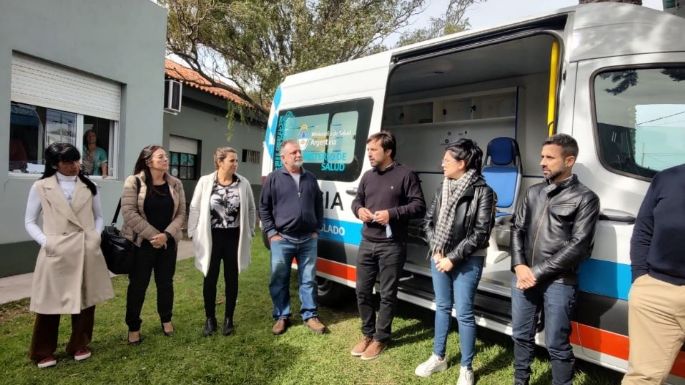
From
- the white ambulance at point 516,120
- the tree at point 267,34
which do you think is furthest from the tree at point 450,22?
the white ambulance at point 516,120

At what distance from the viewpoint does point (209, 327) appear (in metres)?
3.97

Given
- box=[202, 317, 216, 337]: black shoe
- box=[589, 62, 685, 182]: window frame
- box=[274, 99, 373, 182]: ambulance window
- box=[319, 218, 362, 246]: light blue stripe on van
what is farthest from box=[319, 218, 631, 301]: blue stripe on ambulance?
box=[202, 317, 216, 337]: black shoe

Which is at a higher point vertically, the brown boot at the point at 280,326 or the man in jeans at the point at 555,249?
the man in jeans at the point at 555,249

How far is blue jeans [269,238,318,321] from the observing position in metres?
3.96

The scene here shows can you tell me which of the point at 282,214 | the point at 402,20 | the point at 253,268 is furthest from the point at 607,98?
the point at 402,20

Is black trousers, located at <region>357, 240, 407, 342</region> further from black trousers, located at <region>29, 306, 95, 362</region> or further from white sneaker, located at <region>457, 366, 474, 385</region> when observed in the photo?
black trousers, located at <region>29, 306, 95, 362</region>

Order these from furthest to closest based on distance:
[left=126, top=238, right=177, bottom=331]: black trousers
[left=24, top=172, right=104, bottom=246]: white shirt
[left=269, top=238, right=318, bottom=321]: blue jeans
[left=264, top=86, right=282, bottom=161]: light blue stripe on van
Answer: [left=264, top=86, right=282, bottom=161]: light blue stripe on van < [left=269, top=238, right=318, bottom=321]: blue jeans < [left=126, top=238, right=177, bottom=331]: black trousers < [left=24, top=172, right=104, bottom=246]: white shirt

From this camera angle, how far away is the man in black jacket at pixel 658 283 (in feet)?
6.99

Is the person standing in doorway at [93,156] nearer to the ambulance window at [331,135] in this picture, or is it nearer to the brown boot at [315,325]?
the ambulance window at [331,135]

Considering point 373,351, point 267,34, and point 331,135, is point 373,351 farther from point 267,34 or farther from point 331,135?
point 267,34

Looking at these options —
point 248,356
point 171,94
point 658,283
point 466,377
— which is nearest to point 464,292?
point 466,377

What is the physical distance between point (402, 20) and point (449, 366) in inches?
403

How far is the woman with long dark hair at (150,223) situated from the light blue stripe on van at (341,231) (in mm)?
1316

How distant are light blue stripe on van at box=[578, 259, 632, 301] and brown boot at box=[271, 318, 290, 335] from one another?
245 centimetres
